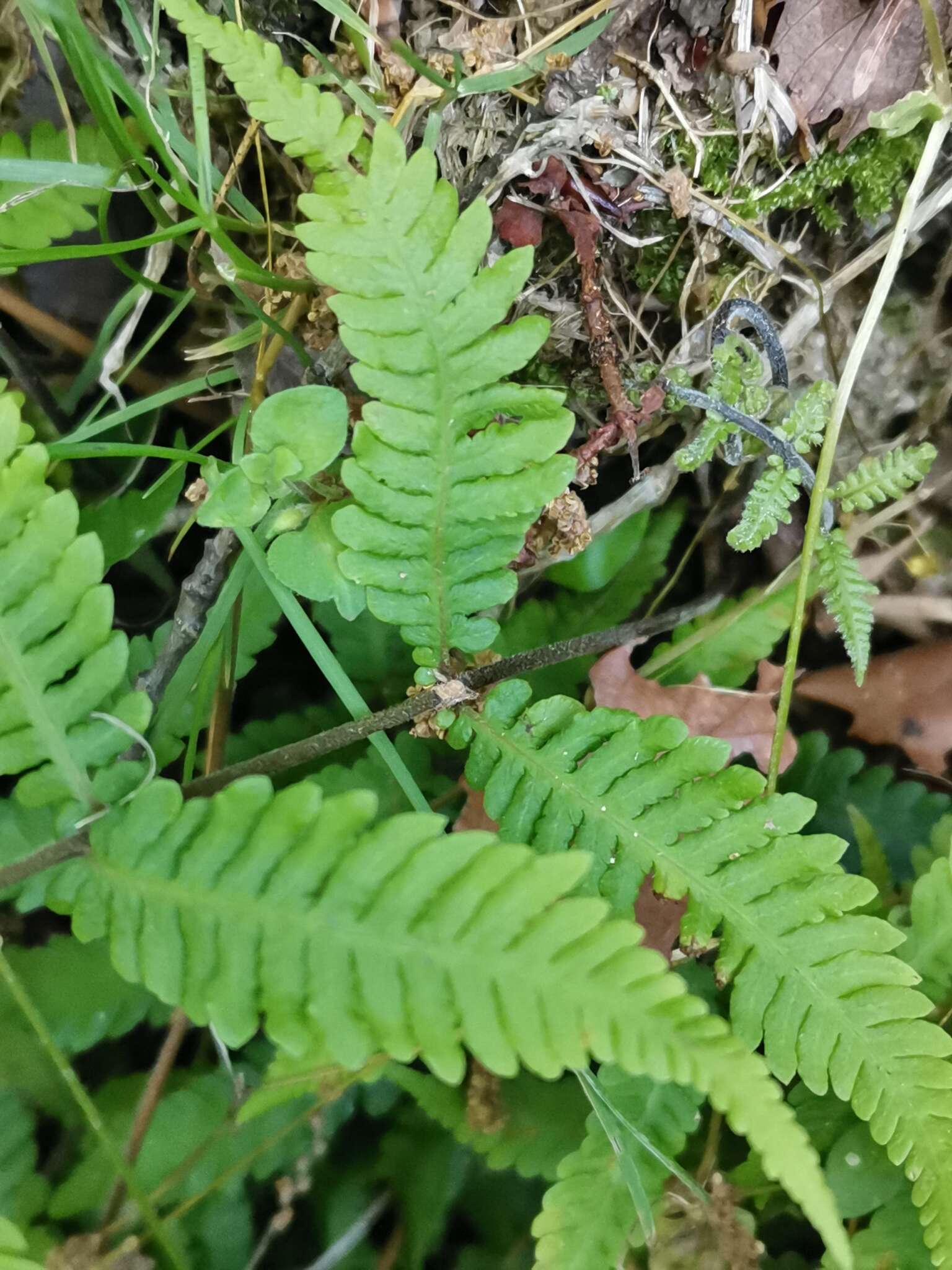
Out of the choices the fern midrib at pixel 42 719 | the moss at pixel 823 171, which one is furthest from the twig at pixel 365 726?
the moss at pixel 823 171

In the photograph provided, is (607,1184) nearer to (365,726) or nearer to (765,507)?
(365,726)

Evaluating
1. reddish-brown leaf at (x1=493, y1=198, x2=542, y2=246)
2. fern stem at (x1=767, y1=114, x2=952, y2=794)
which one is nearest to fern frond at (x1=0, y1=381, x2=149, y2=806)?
reddish-brown leaf at (x1=493, y1=198, x2=542, y2=246)

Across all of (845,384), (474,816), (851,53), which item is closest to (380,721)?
(474,816)

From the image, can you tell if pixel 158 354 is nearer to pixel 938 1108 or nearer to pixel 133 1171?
pixel 133 1171

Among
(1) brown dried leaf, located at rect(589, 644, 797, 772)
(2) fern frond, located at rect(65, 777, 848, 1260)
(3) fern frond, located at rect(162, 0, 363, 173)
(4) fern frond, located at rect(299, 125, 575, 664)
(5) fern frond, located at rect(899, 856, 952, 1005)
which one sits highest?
(3) fern frond, located at rect(162, 0, 363, 173)

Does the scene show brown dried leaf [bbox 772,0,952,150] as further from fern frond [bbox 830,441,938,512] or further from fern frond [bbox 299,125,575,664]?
fern frond [bbox 299,125,575,664]

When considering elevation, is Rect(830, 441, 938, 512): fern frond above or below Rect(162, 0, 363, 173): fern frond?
below
